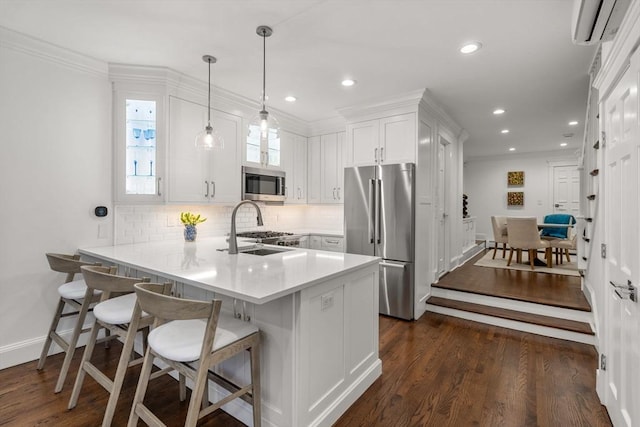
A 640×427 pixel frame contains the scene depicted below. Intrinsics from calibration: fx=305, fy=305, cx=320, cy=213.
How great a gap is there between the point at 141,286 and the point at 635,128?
2.55 metres

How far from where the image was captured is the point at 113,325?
201cm

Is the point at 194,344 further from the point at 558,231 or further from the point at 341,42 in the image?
the point at 558,231

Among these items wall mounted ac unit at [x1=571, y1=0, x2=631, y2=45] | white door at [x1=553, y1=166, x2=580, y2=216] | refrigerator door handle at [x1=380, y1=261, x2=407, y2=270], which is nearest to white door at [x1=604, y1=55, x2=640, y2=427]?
wall mounted ac unit at [x1=571, y1=0, x2=631, y2=45]

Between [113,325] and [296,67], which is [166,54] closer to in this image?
[296,67]

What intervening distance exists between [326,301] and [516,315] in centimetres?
282

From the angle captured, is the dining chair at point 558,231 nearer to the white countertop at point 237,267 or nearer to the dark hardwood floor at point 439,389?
the dark hardwood floor at point 439,389

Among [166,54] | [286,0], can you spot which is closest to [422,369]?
[286,0]

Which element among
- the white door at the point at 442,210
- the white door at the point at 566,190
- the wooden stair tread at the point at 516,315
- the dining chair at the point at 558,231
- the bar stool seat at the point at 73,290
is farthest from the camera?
the white door at the point at 566,190

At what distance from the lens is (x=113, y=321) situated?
187 centimetres

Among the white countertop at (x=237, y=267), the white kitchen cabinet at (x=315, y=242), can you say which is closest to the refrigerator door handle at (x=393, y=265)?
the white kitchen cabinet at (x=315, y=242)

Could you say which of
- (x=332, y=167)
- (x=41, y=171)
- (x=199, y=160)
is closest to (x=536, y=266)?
(x=332, y=167)

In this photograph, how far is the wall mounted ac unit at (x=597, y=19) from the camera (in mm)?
1446

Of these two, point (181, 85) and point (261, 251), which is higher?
point (181, 85)

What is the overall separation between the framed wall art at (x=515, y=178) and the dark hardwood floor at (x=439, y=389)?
6491mm
